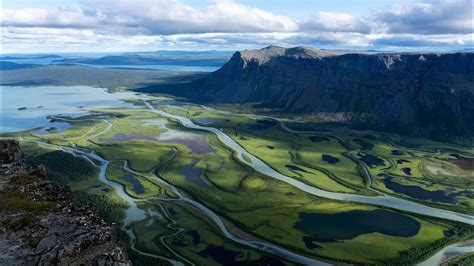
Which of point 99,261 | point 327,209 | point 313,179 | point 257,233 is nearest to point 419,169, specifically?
point 313,179

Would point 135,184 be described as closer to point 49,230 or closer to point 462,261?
point 49,230

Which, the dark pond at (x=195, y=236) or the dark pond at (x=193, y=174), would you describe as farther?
the dark pond at (x=193, y=174)

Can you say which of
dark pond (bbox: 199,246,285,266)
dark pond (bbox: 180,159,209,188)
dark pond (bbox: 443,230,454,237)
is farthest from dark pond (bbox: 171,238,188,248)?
dark pond (bbox: 443,230,454,237)

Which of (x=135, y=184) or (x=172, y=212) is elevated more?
(x=172, y=212)

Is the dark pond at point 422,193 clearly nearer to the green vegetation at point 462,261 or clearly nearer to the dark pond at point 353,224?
the dark pond at point 353,224

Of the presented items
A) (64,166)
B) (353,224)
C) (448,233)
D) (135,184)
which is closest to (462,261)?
(448,233)

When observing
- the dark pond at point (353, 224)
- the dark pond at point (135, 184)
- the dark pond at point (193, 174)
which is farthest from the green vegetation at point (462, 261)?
the dark pond at point (135, 184)

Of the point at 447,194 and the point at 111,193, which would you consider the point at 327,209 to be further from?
the point at 111,193
